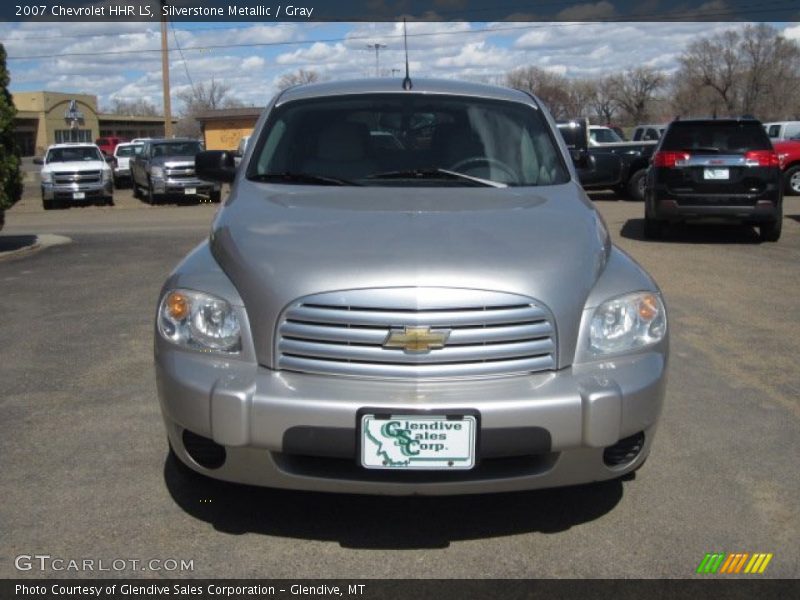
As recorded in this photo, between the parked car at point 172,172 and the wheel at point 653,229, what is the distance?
12.4 metres

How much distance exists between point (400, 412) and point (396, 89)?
2.59 meters

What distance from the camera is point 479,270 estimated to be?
3.24 m

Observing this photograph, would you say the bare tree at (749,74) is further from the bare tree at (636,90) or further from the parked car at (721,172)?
the parked car at (721,172)

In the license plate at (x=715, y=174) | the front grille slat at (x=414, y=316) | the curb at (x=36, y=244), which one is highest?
the front grille slat at (x=414, y=316)

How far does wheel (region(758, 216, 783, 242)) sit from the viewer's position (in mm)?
12211

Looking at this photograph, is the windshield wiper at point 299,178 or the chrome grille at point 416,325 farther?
the windshield wiper at point 299,178

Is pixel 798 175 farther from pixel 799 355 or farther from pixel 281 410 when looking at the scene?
pixel 281 410

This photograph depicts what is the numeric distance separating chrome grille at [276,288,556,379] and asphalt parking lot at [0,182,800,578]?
73 centimetres

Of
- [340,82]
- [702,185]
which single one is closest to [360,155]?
[340,82]

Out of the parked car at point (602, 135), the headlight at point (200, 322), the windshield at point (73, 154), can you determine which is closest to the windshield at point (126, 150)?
the windshield at point (73, 154)

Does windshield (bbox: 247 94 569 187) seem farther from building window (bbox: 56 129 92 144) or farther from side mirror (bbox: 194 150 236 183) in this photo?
building window (bbox: 56 129 92 144)

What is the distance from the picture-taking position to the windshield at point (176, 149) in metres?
23.6

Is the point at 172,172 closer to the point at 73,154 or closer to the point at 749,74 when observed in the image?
the point at 73,154

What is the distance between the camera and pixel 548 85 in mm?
71312
